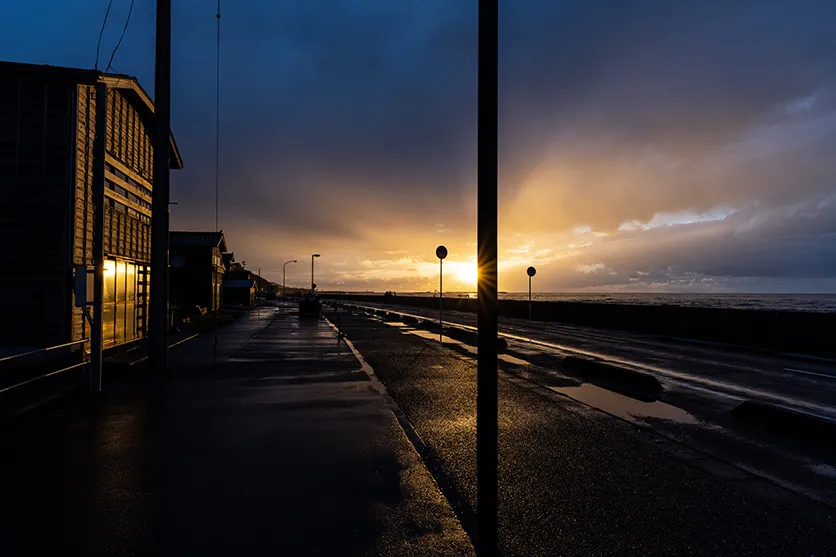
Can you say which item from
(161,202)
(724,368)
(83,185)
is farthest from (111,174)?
(724,368)

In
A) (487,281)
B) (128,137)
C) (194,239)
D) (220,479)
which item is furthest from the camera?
(194,239)

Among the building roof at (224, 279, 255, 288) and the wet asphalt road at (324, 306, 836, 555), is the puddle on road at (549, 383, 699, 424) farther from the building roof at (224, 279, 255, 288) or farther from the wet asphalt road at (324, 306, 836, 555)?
the building roof at (224, 279, 255, 288)

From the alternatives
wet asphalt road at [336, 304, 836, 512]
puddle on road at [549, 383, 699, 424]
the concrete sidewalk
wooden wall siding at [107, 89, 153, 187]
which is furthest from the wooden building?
puddle on road at [549, 383, 699, 424]

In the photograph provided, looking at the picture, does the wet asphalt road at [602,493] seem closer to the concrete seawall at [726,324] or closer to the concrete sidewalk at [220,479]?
the concrete sidewalk at [220,479]

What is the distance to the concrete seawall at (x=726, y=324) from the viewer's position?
53.1 ft

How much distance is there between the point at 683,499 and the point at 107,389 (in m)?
10.1

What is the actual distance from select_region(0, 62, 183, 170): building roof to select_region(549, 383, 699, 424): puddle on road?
46.9 ft

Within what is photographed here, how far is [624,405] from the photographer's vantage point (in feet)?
28.9

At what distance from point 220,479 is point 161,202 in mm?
Answer: 8774

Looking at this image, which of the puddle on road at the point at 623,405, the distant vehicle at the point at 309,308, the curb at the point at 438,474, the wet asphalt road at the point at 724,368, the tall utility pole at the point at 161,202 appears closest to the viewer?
the curb at the point at 438,474

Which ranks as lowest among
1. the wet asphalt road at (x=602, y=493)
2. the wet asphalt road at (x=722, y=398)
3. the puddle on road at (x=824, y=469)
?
the puddle on road at (x=824, y=469)

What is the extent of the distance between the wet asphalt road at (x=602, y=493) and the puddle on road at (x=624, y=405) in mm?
480

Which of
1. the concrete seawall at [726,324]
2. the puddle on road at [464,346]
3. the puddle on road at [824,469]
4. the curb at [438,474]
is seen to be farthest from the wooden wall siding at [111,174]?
the concrete seawall at [726,324]

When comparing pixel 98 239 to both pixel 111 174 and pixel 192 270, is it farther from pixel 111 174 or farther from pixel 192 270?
pixel 192 270
